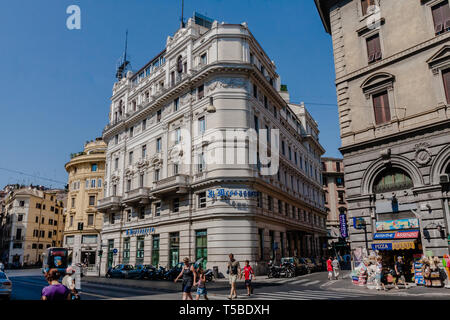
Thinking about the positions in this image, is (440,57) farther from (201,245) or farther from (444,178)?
(201,245)

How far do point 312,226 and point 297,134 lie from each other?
45.1ft

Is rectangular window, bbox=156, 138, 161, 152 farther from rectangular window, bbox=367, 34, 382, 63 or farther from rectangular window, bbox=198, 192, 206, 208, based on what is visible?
rectangular window, bbox=367, 34, 382, 63

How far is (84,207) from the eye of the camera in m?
58.6

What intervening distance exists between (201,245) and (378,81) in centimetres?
1999

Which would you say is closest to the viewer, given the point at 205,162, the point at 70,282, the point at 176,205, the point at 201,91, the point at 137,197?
the point at 70,282

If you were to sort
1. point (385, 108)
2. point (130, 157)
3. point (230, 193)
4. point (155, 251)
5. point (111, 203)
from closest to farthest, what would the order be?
1. point (385, 108)
2. point (230, 193)
3. point (155, 251)
4. point (111, 203)
5. point (130, 157)

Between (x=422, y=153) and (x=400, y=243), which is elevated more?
(x=422, y=153)

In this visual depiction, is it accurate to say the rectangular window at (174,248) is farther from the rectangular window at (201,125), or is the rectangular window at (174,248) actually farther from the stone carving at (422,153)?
the stone carving at (422,153)

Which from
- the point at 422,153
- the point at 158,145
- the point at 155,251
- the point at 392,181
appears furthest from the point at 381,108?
the point at 155,251

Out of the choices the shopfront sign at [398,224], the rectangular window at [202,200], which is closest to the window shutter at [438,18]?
the shopfront sign at [398,224]

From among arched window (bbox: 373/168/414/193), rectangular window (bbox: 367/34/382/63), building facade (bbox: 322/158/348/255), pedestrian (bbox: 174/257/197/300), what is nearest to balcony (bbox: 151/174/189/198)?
arched window (bbox: 373/168/414/193)

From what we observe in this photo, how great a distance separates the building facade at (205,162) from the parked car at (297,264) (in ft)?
8.74

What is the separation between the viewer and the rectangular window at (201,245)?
30.4 metres

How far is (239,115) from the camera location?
32.0m
